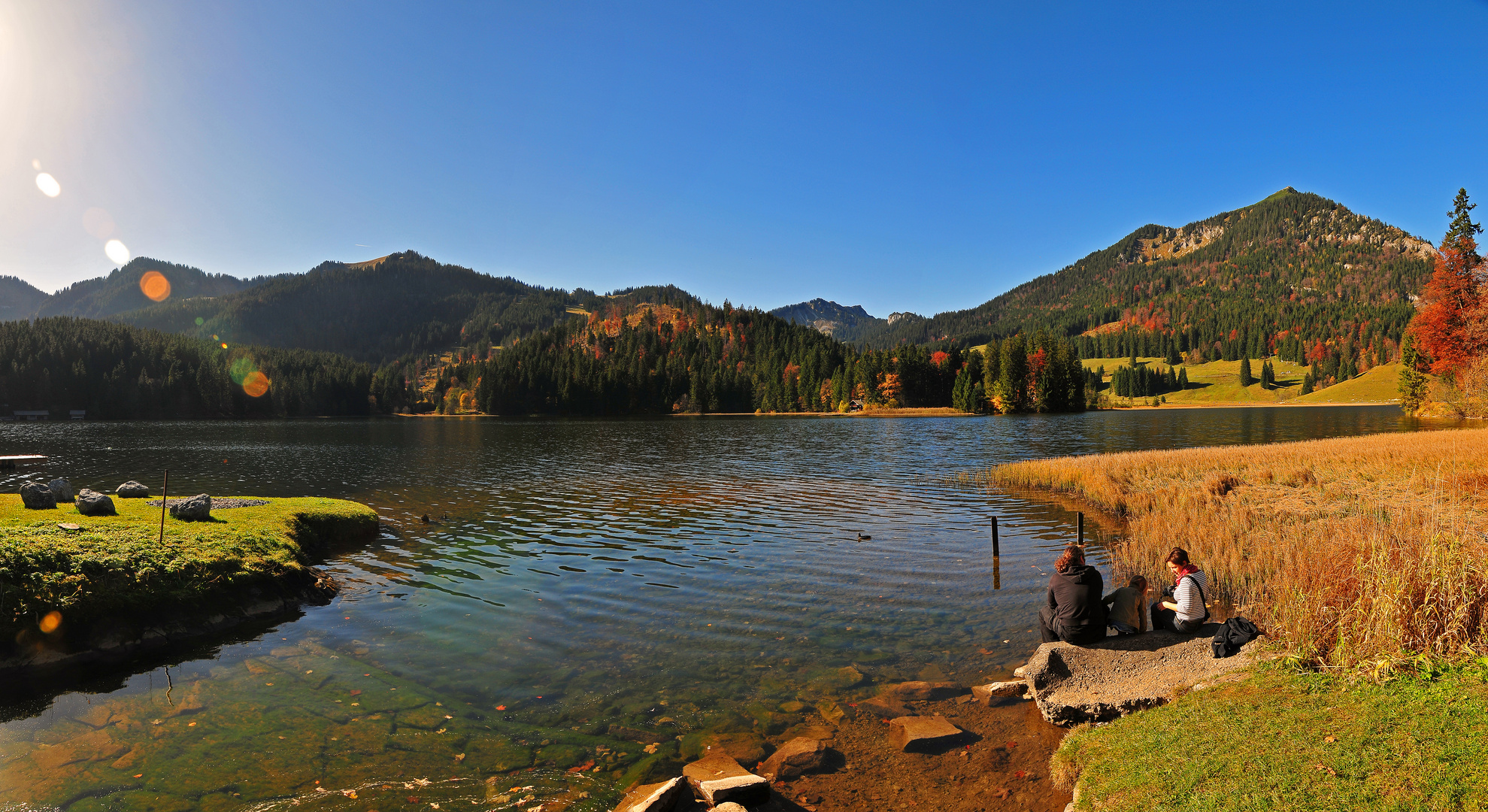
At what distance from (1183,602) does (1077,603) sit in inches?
75.4

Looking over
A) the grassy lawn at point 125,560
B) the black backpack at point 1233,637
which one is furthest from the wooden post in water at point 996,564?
the grassy lawn at point 125,560

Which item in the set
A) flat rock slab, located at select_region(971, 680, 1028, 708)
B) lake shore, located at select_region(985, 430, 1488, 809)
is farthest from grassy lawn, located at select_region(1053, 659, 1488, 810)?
flat rock slab, located at select_region(971, 680, 1028, 708)

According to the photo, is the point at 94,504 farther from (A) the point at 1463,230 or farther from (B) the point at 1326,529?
(A) the point at 1463,230

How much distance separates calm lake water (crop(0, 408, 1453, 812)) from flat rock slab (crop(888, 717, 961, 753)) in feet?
4.61

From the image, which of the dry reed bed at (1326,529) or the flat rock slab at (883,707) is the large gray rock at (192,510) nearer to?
the flat rock slab at (883,707)

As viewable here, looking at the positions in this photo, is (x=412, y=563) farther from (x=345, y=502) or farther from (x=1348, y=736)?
(x=1348, y=736)

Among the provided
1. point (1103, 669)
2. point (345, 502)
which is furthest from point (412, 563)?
point (1103, 669)

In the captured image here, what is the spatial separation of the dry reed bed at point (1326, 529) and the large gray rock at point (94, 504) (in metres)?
27.4

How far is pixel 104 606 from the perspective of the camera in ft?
47.1

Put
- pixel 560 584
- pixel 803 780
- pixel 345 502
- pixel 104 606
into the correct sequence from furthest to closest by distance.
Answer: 1. pixel 345 502
2. pixel 560 584
3. pixel 104 606
4. pixel 803 780

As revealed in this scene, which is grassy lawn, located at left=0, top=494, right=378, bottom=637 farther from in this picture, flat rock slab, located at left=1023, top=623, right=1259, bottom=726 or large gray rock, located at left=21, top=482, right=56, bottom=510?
flat rock slab, located at left=1023, top=623, right=1259, bottom=726

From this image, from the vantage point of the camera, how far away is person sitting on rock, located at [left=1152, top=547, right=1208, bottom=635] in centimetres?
1229

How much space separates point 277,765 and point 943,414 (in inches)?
6440

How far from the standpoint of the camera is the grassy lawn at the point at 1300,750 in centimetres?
620
